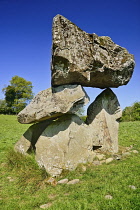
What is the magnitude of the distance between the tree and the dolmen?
4534cm

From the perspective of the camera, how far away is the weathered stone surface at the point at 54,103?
23.8ft

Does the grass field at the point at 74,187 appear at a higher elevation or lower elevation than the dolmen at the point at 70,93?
lower

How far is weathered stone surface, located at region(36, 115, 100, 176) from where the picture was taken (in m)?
7.20

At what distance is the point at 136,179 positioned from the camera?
18.8 feet

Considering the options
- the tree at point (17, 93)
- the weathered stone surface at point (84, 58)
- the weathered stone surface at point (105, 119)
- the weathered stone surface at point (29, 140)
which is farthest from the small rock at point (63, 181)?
the tree at point (17, 93)

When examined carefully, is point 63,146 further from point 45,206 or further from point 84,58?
point 84,58

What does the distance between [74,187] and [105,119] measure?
170 inches

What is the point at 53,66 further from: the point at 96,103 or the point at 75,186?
the point at 75,186

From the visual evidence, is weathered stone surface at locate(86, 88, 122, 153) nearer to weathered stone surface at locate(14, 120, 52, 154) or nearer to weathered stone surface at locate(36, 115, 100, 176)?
weathered stone surface at locate(36, 115, 100, 176)

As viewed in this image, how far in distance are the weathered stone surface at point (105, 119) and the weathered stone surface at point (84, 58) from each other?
1253 millimetres

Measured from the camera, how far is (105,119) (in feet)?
30.2

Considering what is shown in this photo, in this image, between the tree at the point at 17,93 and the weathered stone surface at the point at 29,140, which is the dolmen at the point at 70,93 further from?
the tree at the point at 17,93

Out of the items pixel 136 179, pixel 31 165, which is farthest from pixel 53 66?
pixel 136 179

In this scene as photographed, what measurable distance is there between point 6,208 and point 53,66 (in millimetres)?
5234
